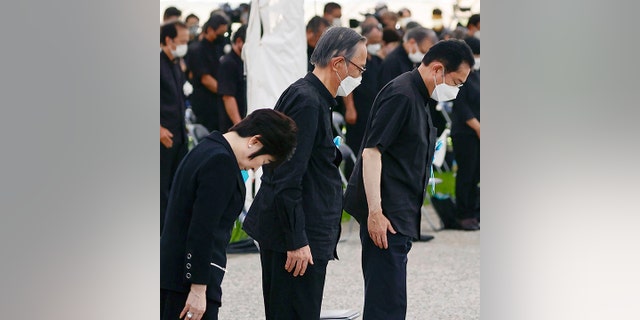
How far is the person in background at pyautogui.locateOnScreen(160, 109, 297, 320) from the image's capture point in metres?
4.08

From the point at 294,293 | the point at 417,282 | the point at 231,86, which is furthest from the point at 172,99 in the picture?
the point at 294,293

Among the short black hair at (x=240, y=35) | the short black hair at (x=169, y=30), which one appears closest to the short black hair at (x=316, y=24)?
the short black hair at (x=240, y=35)

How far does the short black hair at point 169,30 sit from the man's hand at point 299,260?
5.07 metres

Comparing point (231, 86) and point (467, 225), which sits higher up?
point (231, 86)

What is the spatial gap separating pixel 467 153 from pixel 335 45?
21.8 ft

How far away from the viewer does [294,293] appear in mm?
4918

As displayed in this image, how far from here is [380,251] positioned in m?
5.27

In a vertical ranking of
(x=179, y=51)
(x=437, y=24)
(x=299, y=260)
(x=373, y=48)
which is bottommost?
(x=299, y=260)

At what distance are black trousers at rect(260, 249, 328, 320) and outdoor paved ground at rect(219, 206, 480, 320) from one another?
2.32m

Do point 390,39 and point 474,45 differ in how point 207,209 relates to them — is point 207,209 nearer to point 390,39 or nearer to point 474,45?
point 474,45

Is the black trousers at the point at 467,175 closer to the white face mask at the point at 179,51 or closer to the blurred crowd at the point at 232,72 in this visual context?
the blurred crowd at the point at 232,72

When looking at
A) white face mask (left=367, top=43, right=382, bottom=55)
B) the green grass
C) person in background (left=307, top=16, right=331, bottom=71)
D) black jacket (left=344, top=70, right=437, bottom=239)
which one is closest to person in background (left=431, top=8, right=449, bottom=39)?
the green grass

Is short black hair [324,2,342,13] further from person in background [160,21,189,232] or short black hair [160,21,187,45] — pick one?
person in background [160,21,189,232]
